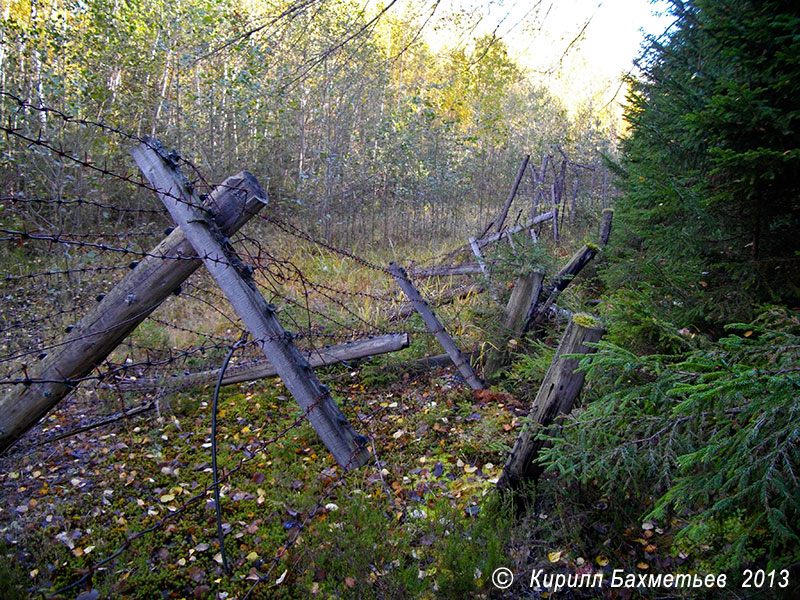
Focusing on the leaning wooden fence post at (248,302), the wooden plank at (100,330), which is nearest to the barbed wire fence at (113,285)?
the leaning wooden fence post at (248,302)

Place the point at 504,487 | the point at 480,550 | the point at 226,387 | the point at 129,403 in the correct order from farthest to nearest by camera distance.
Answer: the point at 226,387
the point at 129,403
the point at 504,487
the point at 480,550

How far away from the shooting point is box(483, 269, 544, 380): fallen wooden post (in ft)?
15.0

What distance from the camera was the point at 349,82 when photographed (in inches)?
427

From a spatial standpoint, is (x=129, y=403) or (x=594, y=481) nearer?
(x=594, y=481)

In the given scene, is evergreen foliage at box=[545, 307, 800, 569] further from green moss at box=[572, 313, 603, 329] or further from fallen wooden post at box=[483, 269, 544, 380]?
fallen wooden post at box=[483, 269, 544, 380]

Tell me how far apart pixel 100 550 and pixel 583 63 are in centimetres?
560

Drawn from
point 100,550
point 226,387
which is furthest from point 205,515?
point 226,387

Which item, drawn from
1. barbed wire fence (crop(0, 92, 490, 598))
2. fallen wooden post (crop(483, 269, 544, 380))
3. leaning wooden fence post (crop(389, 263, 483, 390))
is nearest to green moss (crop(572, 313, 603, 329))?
barbed wire fence (crop(0, 92, 490, 598))

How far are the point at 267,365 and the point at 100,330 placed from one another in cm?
192

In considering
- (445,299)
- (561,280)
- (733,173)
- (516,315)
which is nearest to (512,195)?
(445,299)

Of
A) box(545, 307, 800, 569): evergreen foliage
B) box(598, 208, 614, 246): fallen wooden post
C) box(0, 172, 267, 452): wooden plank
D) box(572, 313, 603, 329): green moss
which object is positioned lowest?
box(545, 307, 800, 569): evergreen foliage

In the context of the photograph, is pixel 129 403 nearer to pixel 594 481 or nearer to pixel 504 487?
pixel 504 487

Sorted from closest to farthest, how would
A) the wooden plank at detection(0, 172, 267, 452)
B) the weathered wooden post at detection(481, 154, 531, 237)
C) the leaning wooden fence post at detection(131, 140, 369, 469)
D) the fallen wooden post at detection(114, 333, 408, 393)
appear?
the wooden plank at detection(0, 172, 267, 452)
the leaning wooden fence post at detection(131, 140, 369, 469)
the fallen wooden post at detection(114, 333, 408, 393)
the weathered wooden post at detection(481, 154, 531, 237)

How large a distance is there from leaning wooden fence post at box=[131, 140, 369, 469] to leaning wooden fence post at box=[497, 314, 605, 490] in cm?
96
